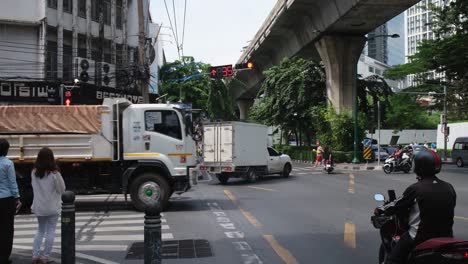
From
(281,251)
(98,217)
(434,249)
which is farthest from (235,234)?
(434,249)

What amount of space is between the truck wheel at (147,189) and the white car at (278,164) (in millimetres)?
12021

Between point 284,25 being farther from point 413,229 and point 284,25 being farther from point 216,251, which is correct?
point 413,229

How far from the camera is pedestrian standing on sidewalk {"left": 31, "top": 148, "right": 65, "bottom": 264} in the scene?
24.8 feet

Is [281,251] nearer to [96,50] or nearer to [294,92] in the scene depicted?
[96,50]

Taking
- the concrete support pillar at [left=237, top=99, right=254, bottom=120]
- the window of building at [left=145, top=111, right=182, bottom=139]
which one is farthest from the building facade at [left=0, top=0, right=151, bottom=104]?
the concrete support pillar at [left=237, top=99, right=254, bottom=120]

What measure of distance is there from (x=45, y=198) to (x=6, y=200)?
20.4 inches

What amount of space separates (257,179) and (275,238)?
50.6 feet

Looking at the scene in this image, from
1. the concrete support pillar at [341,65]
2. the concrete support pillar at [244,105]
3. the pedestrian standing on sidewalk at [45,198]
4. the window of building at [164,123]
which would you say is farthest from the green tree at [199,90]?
the pedestrian standing on sidewalk at [45,198]

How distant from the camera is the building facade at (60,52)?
26.0 m

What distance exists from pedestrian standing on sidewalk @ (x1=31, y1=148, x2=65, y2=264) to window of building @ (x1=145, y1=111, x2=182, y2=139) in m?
6.44

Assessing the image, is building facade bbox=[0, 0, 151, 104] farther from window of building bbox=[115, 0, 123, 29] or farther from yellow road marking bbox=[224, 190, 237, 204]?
yellow road marking bbox=[224, 190, 237, 204]

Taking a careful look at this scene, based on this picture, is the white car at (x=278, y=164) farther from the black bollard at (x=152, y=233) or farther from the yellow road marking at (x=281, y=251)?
the black bollard at (x=152, y=233)

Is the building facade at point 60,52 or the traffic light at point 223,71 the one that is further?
the traffic light at point 223,71

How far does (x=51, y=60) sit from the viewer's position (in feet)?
90.2
